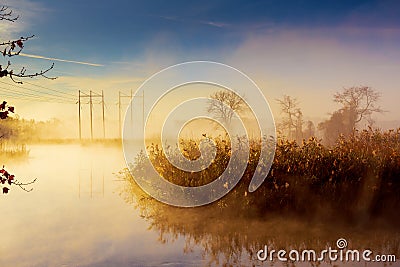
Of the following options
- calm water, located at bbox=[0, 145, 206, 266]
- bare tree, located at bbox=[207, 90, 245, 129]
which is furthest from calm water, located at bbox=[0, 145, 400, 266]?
bare tree, located at bbox=[207, 90, 245, 129]

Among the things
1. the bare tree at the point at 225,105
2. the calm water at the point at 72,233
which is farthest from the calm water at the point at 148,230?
the bare tree at the point at 225,105

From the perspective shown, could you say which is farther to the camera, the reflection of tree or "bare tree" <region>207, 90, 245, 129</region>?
"bare tree" <region>207, 90, 245, 129</region>

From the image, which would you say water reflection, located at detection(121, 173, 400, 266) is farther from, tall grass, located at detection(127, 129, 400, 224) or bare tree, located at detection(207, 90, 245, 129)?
bare tree, located at detection(207, 90, 245, 129)

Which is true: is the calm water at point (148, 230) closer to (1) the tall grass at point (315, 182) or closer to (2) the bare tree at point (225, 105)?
(1) the tall grass at point (315, 182)

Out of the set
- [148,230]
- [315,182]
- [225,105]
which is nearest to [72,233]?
[148,230]

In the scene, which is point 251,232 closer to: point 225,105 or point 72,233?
point 72,233

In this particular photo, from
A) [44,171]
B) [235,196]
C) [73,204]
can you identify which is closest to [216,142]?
[235,196]

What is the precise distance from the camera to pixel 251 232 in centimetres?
1055

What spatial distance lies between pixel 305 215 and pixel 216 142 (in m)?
3.50

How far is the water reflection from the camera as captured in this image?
9.45 m

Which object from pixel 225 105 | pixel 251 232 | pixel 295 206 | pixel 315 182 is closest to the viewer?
pixel 251 232

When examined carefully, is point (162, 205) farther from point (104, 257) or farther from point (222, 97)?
point (222, 97)

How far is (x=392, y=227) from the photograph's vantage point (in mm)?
10922

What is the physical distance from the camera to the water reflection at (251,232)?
9453 millimetres
